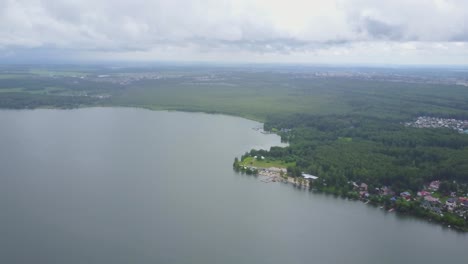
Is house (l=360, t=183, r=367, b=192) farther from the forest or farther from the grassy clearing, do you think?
the grassy clearing

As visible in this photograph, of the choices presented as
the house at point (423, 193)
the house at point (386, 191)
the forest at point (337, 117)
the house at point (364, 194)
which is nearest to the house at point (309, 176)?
the forest at point (337, 117)

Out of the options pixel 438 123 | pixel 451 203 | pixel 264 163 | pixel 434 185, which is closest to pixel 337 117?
pixel 438 123

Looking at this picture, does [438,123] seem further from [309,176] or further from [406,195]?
[309,176]

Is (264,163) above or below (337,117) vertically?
below

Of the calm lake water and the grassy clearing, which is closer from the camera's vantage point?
the calm lake water

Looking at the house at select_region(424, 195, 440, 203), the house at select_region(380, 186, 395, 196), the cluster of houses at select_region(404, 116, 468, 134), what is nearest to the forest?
the house at select_region(380, 186, 395, 196)
